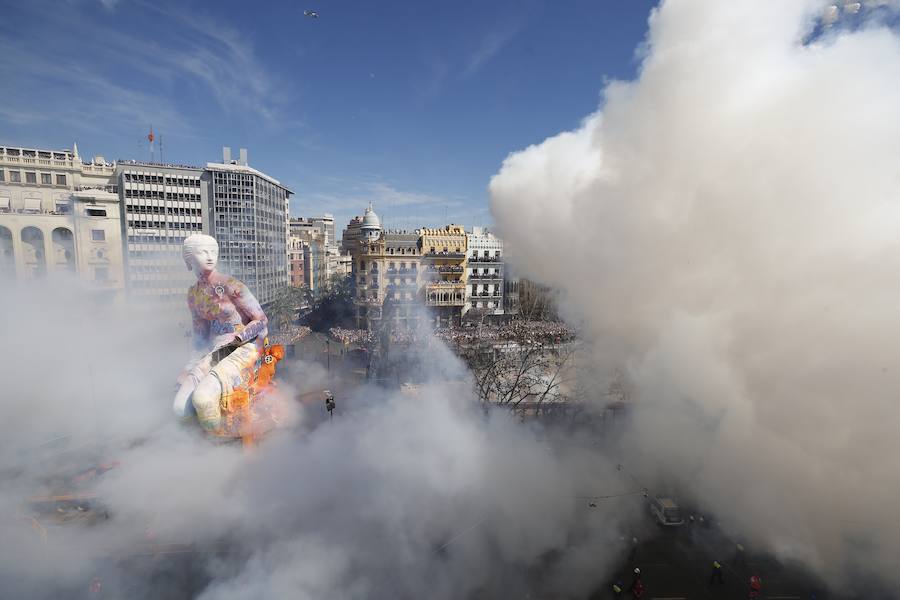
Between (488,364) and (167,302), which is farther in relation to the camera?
(167,302)

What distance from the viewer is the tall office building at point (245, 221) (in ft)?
121

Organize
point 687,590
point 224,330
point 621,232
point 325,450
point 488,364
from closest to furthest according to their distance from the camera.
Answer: point 621,232 → point 687,590 → point 325,450 → point 224,330 → point 488,364

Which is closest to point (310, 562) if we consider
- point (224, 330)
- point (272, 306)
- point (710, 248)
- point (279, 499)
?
point (279, 499)

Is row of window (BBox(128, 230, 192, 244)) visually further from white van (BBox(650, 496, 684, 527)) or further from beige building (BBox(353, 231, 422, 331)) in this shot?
white van (BBox(650, 496, 684, 527))

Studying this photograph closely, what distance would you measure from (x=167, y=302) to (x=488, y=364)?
2269cm

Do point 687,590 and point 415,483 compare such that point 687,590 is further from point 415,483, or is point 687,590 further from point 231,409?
point 231,409

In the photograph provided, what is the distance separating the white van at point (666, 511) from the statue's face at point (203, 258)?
59.2 ft

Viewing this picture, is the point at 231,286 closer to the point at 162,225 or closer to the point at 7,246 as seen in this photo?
the point at 7,246

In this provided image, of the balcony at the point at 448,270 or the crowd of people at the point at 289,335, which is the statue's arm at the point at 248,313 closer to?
the crowd of people at the point at 289,335

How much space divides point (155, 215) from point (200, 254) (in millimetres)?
26314

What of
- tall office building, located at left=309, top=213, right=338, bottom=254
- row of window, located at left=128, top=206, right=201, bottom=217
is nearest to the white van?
row of window, located at left=128, top=206, right=201, bottom=217

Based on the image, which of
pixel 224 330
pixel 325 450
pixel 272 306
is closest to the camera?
pixel 325 450

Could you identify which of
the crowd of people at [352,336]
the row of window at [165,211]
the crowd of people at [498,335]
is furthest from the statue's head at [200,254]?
the row of window at [165,211]

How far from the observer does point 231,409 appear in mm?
14336
